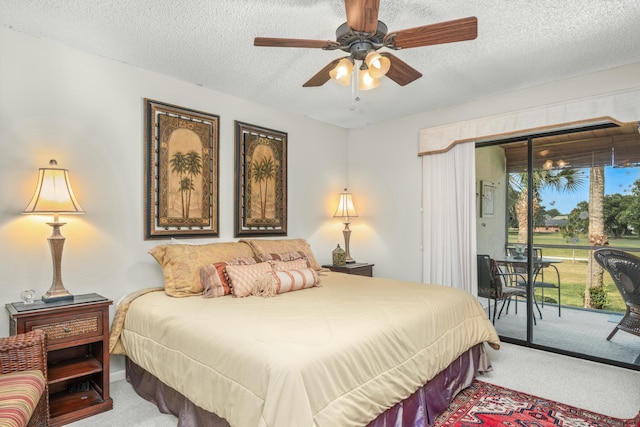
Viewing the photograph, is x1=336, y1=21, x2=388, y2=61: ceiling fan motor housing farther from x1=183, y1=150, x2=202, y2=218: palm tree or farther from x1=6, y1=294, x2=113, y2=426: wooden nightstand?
x1=6, y1=294, x2=113, y2=426: wooden nightstand

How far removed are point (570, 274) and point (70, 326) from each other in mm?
4250

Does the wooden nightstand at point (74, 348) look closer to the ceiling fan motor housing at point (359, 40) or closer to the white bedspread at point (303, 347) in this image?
the white bedspread at point (303, 347)

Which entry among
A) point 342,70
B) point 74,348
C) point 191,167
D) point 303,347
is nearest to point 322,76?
point 342,70

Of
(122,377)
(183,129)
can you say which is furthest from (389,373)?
(183,129)

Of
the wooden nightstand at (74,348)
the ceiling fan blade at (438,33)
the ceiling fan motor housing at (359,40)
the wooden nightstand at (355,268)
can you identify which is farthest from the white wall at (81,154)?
the ceiling fan blade at (438,33)

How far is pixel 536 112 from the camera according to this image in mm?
3453

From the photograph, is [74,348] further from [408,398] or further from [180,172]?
[408,398]

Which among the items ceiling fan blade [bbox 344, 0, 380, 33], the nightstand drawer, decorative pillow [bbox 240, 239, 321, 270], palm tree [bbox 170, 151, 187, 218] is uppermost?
ceiling fan blade [bbox 344, 0, 380, 33]

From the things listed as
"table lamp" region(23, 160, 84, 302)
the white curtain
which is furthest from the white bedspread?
the white curtain

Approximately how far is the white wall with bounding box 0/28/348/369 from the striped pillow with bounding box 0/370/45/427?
0.81 meters

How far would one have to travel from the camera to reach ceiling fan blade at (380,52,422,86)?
7.45 ft

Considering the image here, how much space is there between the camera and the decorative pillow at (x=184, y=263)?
2.77 meters

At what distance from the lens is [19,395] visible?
64.6 inches

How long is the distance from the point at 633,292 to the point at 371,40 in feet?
9.79
